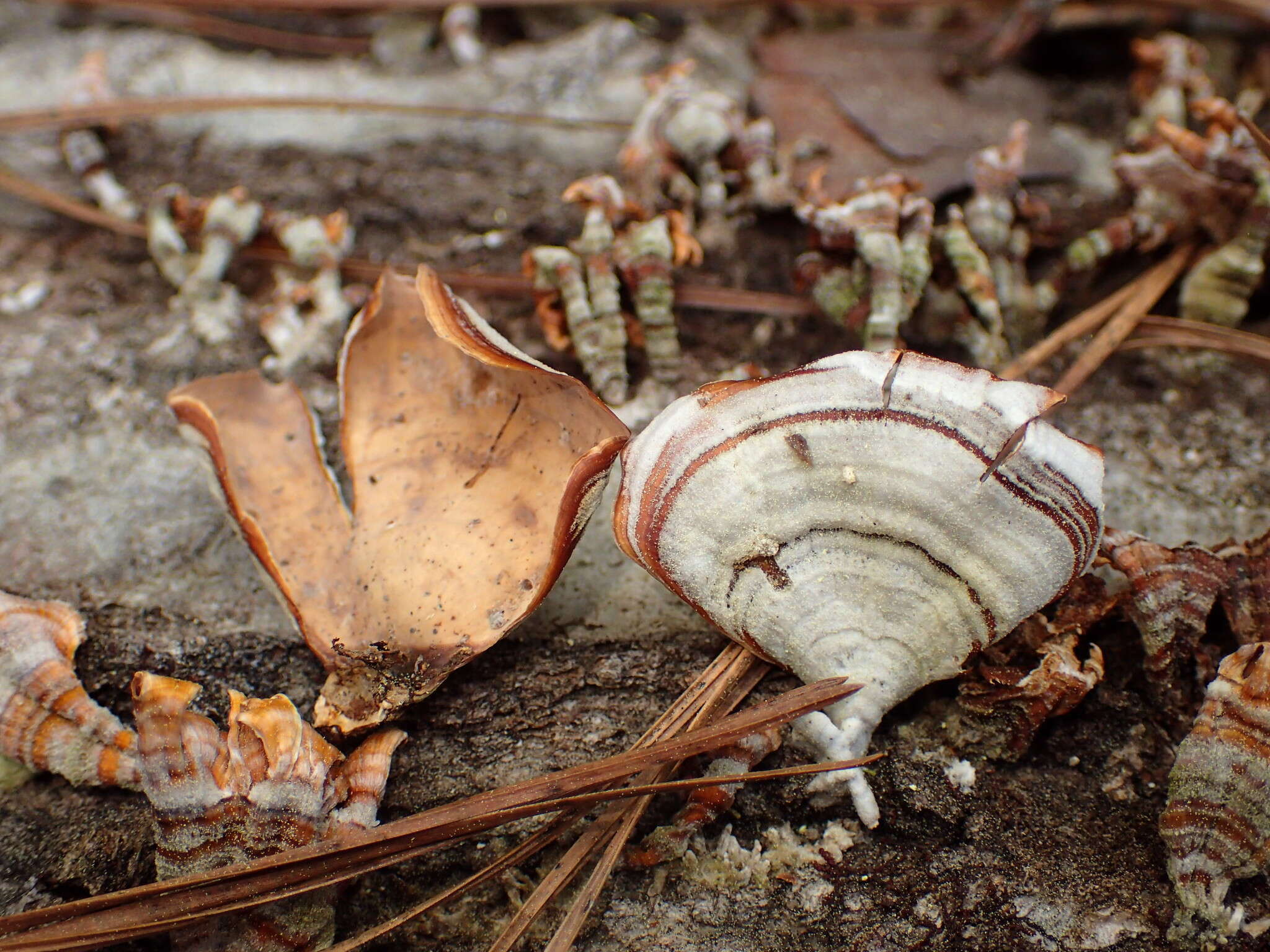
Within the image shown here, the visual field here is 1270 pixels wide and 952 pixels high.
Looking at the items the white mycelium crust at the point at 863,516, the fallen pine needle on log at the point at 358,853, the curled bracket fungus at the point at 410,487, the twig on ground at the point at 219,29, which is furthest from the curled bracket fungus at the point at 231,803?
the twig on ground at the point at 219,29

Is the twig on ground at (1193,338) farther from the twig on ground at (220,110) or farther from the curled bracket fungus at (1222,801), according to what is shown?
the twig on ground at (220,110)

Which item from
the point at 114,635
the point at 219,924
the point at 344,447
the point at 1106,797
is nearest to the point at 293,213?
the point at 344,447

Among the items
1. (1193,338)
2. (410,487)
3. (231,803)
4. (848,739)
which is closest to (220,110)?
(410,487)

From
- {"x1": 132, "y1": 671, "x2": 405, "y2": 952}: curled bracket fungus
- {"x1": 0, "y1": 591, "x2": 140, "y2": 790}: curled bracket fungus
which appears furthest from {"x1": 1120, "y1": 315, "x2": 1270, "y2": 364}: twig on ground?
{"x1": 0, "y1": 591, "x2": 140, "y2": 790}: curled bracket fungus

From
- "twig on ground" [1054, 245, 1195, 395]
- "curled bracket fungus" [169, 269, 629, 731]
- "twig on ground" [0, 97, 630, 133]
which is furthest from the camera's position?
"twig on ground" [0, 97, 630, 133]

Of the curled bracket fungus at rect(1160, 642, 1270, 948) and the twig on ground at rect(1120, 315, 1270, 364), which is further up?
the twig on ground at rect(1120, 315, 1270, 364)

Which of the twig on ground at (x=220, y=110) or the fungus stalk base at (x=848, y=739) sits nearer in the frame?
the fungus stalk base at (x=848, y=739)

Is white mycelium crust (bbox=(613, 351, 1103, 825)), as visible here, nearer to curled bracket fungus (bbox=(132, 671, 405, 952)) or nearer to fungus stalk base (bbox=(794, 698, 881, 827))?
fungus stalk base (bbox=(794, 698, 881, 827))
